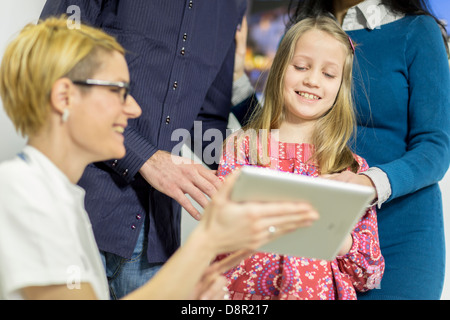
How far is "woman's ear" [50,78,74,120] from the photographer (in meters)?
1.23

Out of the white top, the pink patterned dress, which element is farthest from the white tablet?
the pink patterned dress

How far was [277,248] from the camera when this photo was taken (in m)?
1.32

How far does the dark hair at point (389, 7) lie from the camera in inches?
85.1

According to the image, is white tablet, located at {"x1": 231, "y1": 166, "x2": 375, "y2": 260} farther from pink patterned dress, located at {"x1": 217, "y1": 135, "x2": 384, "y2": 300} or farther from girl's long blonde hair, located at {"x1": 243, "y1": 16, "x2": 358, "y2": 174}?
girl's long blonde hair, located at {"x1": 243, "y1": 16, "x2": 358, "y2": 174}

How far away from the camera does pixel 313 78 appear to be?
1.97 metres

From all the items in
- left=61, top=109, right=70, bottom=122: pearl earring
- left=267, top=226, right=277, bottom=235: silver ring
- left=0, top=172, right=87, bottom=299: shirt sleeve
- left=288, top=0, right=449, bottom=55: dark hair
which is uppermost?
left=288, top=0, right=449, bottom=55: dark hair

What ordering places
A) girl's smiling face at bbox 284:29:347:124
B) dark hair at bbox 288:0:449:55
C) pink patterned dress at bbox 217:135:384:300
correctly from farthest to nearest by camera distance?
dark hair at bbox 288:0:449:55
girl's smiling face at bbox 284:29:347:124
pink patterned dress at bbox 217:135:384:300

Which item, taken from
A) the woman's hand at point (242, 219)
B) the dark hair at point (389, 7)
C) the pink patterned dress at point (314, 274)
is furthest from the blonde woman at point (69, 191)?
the dark hair at point (389, 7)

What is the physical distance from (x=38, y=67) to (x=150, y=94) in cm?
77

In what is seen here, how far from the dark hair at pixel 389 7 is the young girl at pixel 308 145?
204 millimetres

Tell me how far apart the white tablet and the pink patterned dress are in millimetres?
449

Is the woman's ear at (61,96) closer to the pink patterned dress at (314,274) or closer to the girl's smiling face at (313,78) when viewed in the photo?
A: the pink patterned dress at (314,274)

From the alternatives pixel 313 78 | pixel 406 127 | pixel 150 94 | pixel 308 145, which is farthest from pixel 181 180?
pixel 406 127

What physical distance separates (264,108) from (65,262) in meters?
1.10
